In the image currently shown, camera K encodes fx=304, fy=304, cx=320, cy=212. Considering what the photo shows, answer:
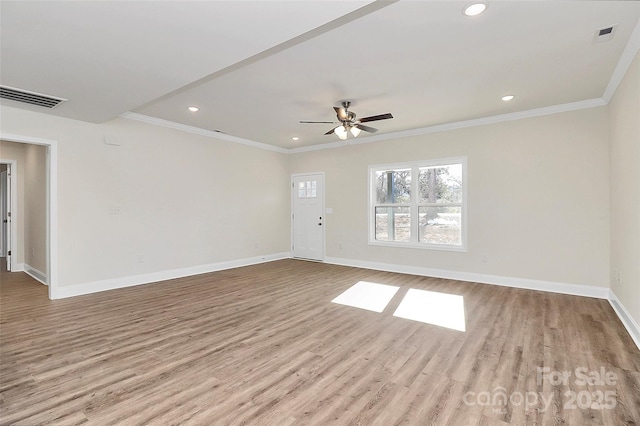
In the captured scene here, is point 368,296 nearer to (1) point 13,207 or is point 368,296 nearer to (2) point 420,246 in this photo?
(2) point 420,246

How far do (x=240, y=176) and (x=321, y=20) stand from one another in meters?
4.95

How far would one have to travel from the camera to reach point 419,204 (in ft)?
19.3

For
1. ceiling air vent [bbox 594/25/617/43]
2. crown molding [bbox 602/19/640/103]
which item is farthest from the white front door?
ceiling air vent [bbox 594/25/617/43]

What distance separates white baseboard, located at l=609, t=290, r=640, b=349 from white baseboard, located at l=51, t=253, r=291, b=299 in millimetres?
6015

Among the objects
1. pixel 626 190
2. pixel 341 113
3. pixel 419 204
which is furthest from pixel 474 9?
pixel 419 204

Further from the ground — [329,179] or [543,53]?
[543,53]

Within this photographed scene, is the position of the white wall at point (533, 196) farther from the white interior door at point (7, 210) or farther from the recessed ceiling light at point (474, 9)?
the white interior door at point (7, 210)

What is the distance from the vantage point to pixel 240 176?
670 centimetres

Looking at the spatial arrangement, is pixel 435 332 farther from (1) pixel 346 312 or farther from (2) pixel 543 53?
(2) pixel 543 53

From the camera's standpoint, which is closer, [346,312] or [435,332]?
[435,332]

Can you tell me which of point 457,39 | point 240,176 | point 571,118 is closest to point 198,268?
point 240,176

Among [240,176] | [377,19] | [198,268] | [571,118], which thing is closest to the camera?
[377,19]

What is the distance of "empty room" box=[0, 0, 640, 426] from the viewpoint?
6.91ft

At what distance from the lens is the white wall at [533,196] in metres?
4.33
